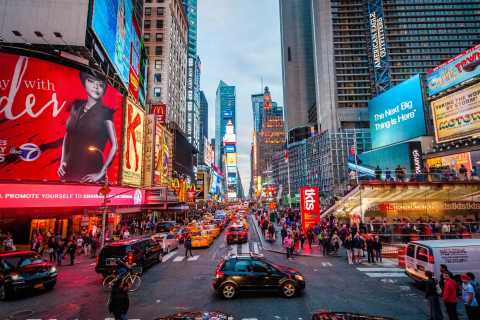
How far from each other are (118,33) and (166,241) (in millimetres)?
32051

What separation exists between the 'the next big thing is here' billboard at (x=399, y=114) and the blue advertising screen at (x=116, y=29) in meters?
45.4

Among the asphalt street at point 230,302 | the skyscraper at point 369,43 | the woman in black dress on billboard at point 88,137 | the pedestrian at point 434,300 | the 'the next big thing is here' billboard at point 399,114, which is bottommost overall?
the asphalt street at point 230,302

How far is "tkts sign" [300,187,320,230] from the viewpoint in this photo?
2516cm

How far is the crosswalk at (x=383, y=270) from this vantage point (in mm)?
12984

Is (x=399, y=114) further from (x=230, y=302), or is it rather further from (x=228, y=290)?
(x=230, y=302)

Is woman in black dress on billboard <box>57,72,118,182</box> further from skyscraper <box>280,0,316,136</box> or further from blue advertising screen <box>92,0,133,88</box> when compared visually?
skyscraper <box>280,0,316,136</box>

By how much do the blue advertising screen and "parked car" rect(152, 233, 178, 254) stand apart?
2556cm

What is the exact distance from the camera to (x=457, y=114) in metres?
33.4

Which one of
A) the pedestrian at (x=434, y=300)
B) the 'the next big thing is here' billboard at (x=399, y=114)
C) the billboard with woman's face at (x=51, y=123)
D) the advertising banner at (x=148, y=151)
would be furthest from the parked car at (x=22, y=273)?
the 'the next big thing is here' billboard at (x=399, y=114)

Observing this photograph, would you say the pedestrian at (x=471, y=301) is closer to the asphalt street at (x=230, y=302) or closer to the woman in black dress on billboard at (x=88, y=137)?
the asphalt street at (x=230, y=302)

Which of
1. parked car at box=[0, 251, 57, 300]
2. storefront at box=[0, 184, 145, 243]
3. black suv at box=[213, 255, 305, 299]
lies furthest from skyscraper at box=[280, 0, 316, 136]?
parked car at box=[0, 251, 57, 300]

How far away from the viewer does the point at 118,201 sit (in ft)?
92.7

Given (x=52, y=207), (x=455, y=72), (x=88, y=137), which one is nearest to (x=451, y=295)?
(x=52, y=207)

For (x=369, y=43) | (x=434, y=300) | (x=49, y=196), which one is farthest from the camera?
(x=369, y=43)
